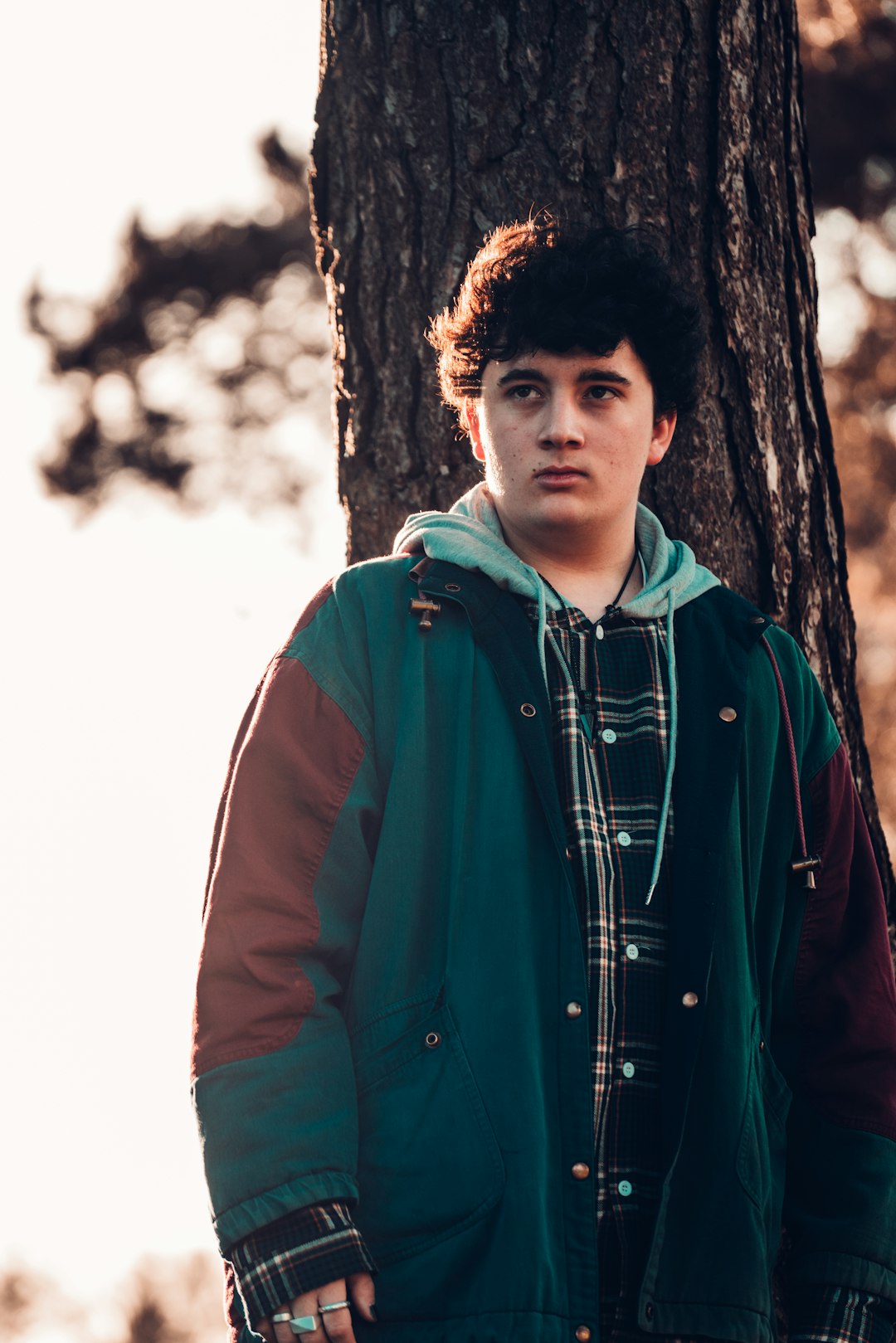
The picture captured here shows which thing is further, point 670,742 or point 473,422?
point 473,422

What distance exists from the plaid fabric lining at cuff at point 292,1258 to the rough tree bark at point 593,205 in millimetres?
1537

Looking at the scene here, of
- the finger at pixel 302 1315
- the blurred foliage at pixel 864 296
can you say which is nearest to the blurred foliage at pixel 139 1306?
the blurred foliage at pixel 864 296

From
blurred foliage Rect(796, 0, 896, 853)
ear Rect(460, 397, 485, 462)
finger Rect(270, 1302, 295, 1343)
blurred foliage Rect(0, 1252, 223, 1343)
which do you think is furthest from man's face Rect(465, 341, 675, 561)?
blurred foliage Rect(0, 1252, 223, 1343)

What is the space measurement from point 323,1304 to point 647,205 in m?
2.20

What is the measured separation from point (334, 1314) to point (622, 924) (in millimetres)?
693

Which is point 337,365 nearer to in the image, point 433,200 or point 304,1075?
point 433,200

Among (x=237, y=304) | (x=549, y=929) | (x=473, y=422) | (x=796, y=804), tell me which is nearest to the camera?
(x=549, y=929)

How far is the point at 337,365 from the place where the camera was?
325cm

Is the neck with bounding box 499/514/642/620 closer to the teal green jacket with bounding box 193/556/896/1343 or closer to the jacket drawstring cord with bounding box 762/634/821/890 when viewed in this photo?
the teal green jacket with bounding box 193/556/896/1343

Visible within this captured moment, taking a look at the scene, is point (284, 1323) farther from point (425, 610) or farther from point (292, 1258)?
point (425, 610)

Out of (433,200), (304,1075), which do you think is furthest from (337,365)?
(304,1075)

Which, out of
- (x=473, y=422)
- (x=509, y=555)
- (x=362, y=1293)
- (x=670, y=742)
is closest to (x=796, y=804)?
(x=670, y=742)

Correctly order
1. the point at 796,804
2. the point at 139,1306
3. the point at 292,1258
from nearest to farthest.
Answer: the point at 292,1258
the point at 796,804
the point at 139,1306

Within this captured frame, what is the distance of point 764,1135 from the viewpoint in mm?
2283
